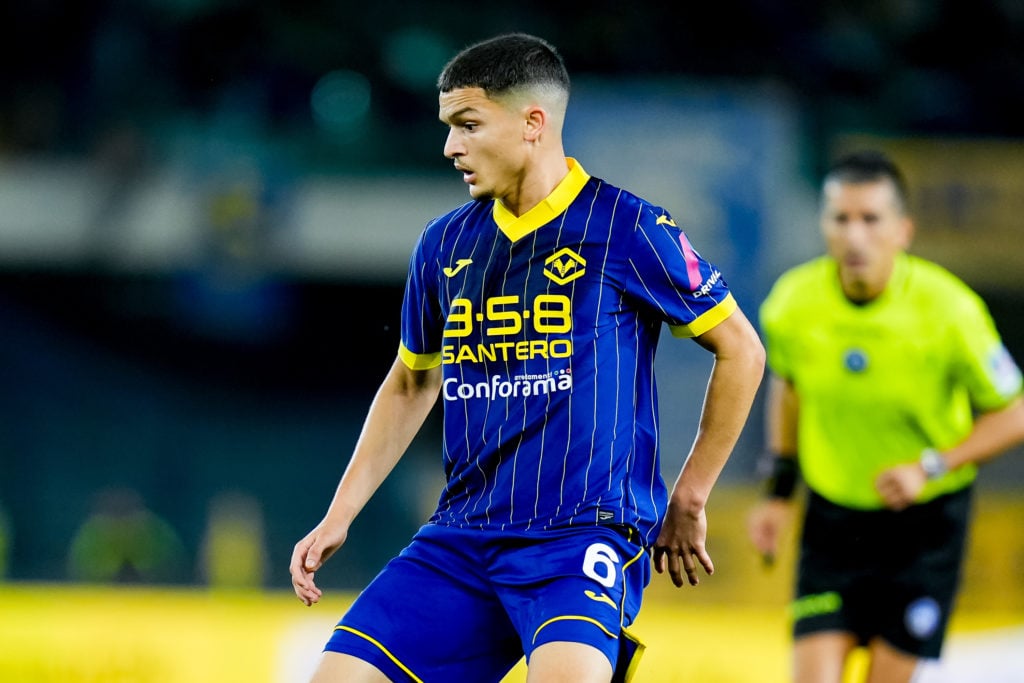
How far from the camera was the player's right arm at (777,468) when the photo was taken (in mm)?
5461

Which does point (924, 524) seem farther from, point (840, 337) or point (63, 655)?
point (63, 655)

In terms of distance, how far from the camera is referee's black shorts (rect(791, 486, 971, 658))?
5.33 meters

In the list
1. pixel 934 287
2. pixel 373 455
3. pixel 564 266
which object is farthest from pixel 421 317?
pixel 934 287

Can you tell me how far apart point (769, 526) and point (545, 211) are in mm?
2299

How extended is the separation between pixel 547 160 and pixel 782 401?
231 centimetres

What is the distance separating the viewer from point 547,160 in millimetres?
3586

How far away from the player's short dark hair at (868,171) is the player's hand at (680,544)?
2171 millimetres

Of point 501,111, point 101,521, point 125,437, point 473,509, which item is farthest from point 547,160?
point 125,437

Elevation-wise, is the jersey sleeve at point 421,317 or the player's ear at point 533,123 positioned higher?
the player's ear at point 533,123

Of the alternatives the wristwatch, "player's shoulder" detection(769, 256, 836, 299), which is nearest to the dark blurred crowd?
"player's shoulder" detection(769, 256, 836, 299)

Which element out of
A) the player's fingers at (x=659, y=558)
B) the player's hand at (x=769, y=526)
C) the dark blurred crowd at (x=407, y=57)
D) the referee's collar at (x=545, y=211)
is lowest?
the player's fingers at (x=659, y=558)

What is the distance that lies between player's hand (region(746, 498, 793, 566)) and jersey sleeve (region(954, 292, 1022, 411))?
2.58 feet

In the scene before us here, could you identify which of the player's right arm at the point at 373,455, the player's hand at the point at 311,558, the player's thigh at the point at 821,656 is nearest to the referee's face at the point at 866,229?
the player's thigh at the point at 821,656

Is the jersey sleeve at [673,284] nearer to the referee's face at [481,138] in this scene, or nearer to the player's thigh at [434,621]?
the referee's face at [481,138]
